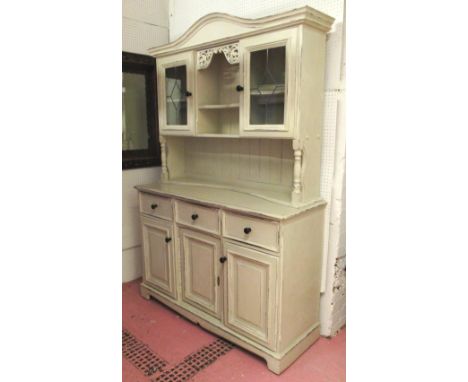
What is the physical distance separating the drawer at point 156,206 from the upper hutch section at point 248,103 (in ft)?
1.00

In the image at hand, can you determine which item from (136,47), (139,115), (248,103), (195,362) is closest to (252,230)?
(248,103)

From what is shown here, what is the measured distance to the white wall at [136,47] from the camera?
265 centimetres

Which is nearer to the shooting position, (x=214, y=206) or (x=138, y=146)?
(x=214, y=206)

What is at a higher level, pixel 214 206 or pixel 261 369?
pixel 214 206

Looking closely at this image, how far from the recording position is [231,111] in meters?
2.45

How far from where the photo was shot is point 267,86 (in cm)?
194

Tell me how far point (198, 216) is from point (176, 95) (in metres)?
0.90

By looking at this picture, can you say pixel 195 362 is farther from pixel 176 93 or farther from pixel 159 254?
pixel 176 93

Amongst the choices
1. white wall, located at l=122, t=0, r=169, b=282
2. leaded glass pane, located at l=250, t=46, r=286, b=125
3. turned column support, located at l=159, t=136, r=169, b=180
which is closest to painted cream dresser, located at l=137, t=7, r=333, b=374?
leaded glass pane, located at l=250, t=46, r=286, b=125
